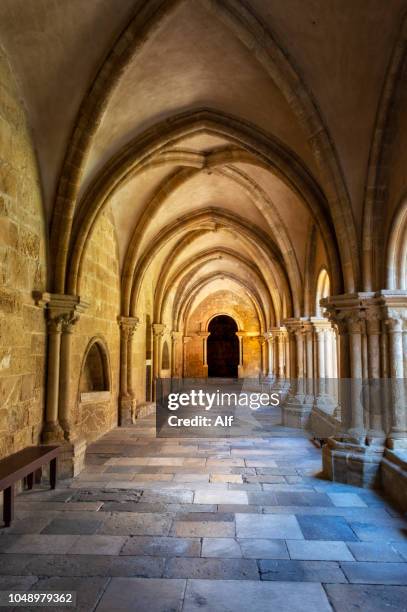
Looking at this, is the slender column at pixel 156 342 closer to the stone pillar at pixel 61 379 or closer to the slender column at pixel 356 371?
the stone pillar at pixel 61 379

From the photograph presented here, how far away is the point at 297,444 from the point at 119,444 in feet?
9.69

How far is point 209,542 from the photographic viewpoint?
353cm

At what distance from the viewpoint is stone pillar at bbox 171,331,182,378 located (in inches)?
712

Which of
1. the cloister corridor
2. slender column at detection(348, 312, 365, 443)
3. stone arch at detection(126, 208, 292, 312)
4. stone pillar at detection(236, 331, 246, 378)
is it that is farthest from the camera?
stone pillar at detection(236, 331, 246, 378)

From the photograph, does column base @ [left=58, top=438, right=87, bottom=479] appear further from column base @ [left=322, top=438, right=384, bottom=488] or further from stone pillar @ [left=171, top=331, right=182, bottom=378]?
stone pillar @ [left=171, top=331, right=182, bottom=378]

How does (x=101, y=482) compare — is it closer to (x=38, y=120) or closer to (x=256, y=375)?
(x=38, y=120)

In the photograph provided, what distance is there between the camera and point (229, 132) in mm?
6469

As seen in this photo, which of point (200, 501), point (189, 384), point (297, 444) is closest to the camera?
point (200, 501)

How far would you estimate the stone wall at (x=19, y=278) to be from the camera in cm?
457

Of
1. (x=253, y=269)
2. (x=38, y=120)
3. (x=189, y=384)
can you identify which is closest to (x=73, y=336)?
(x=38, y=120)

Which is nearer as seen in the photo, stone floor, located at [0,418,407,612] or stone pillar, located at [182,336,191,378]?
stone floor, located at [0,418,407,612]

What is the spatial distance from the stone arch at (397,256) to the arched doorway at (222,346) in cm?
1848

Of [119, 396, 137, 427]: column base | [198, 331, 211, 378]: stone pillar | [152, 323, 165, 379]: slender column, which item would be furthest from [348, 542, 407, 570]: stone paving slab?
[198, 331, 211, 378]: stone pillar

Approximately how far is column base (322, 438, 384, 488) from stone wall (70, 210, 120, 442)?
3397 millimetres
